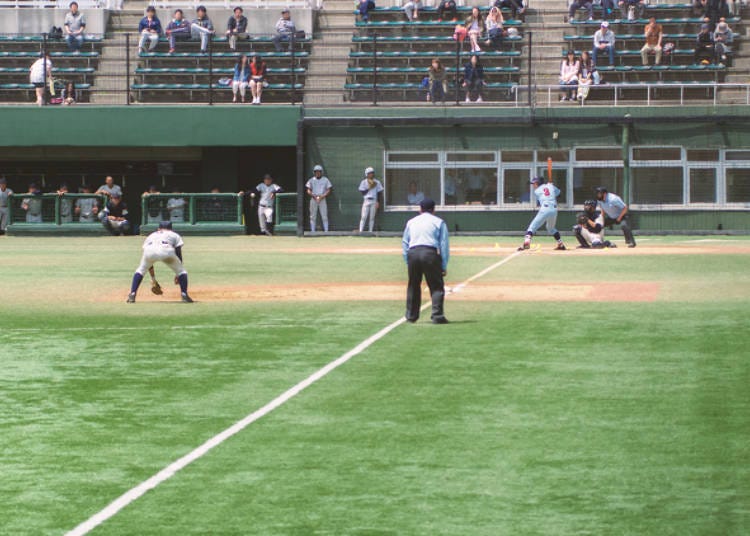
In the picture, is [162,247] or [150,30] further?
[150,30]

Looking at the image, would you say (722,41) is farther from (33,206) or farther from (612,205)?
(33,206)

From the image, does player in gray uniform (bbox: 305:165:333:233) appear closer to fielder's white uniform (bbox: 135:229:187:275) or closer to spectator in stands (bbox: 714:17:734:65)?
spectator in stands (bbox: 714:17:734:65)

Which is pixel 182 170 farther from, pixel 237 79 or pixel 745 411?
pixel 745 411

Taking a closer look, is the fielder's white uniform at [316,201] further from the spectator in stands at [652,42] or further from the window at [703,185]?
the window at [703,185]

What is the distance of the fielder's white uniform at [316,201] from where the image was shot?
4103 cm

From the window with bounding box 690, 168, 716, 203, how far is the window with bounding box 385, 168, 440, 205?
730cm

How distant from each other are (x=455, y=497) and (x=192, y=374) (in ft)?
18.0

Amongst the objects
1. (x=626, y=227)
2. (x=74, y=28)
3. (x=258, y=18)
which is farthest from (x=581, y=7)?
(x=74, y=28)

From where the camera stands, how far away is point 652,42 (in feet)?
139

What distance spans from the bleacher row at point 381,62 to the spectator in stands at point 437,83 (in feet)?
1.00

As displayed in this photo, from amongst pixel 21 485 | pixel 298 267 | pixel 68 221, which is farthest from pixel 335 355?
pixel 68 221

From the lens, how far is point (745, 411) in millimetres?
10961

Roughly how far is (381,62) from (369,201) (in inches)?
203

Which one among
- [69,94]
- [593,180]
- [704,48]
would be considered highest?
[704,48]
